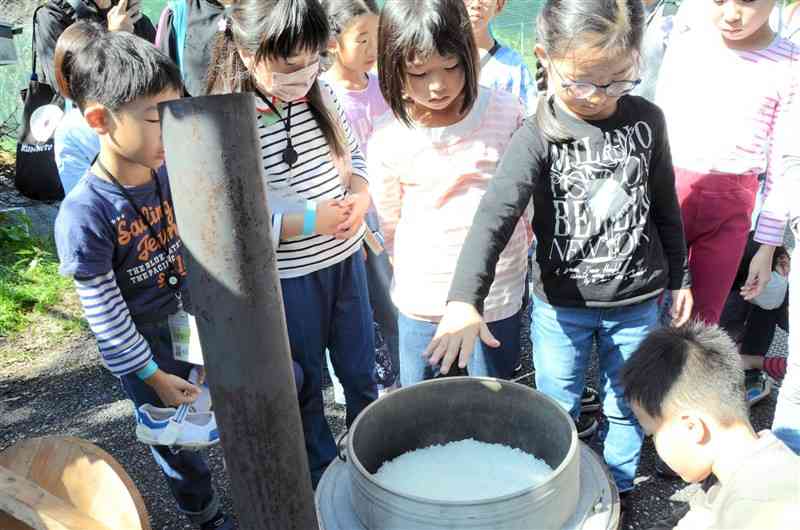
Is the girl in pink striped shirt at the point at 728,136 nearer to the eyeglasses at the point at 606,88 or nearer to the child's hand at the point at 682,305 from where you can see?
the child's hand at the point at 682,305

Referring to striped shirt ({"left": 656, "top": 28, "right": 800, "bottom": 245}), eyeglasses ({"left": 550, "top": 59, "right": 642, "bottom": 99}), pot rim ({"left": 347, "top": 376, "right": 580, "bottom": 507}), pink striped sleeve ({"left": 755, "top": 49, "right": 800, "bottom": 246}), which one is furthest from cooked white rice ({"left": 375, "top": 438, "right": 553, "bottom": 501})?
striped shirt ({"left": 656, "top": 28, "right": 800, "bottom": 245})

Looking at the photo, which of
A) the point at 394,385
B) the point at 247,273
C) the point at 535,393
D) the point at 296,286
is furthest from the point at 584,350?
the point at 247,273

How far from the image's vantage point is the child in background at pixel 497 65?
9.16 ft

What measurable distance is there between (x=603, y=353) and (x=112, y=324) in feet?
4.36

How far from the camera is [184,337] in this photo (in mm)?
1834

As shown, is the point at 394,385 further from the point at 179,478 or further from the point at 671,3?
the point at 671,3

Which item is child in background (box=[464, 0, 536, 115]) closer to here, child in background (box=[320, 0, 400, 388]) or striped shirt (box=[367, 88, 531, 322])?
child in background (box=[320, 0, 400, 388])

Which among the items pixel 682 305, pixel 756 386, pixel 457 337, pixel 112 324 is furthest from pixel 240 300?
pixel 756 386

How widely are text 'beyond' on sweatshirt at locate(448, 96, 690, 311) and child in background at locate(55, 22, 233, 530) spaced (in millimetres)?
857

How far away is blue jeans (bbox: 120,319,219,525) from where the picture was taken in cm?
189

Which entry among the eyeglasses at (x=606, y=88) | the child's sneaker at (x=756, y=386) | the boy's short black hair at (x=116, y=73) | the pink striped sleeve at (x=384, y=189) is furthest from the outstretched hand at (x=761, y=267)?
the boy's short black hair at (x=116, y=73)

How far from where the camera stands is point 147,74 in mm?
1763

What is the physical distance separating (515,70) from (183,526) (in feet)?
6.92

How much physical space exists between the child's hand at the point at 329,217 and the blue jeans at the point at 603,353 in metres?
0.62
